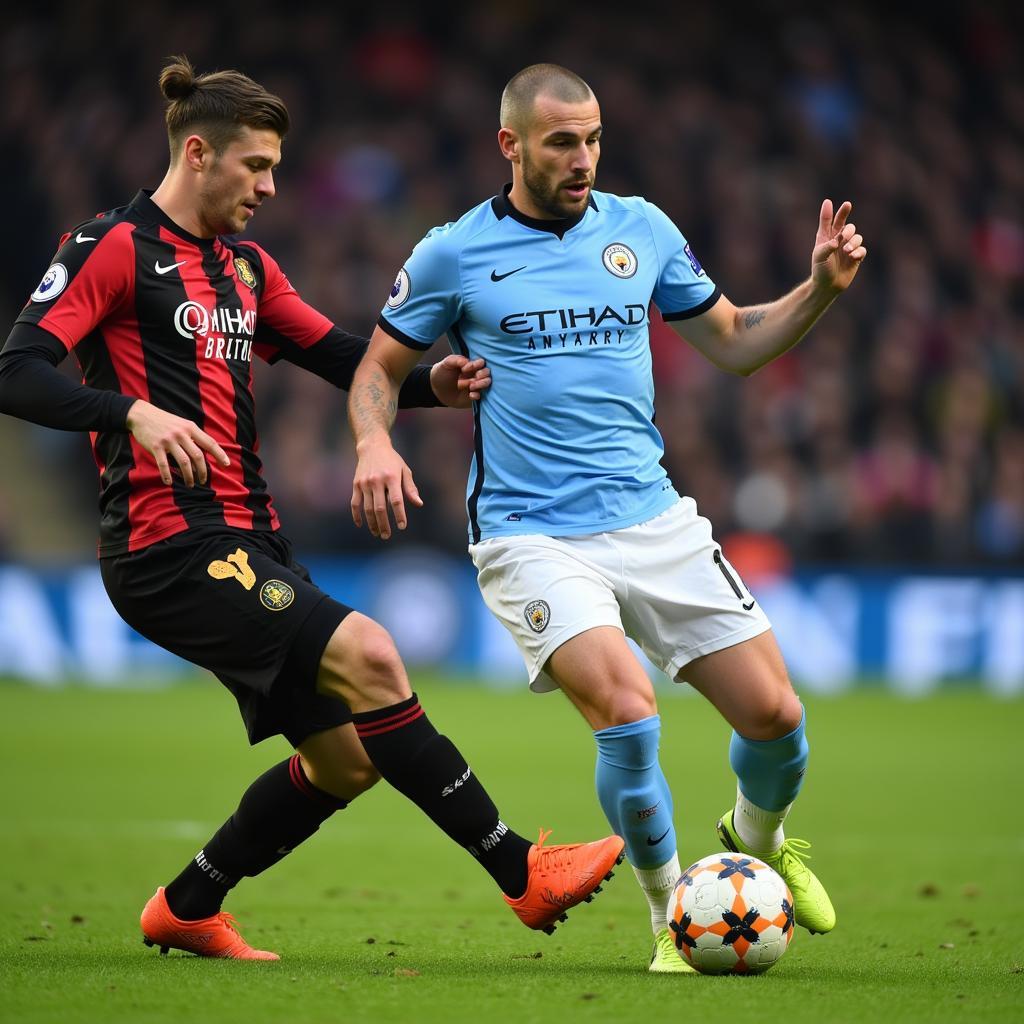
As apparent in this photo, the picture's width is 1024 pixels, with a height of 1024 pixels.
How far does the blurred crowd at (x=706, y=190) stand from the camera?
1653cm

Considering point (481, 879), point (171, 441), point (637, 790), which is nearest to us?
point (171, 441)

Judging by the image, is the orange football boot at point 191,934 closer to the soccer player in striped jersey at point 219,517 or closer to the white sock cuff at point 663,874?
the soccer player in striped jersey at point 219,517

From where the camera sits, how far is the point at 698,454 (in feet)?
54.1

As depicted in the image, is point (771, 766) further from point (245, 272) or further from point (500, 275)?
point (245, 272)

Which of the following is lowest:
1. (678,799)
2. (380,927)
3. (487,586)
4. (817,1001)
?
(678,799)

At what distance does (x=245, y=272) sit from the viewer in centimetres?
538

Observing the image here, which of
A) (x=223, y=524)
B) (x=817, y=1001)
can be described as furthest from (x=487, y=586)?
(x=817, y=1001)

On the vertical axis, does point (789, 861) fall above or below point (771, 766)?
below

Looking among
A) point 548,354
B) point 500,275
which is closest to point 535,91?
point 500,275

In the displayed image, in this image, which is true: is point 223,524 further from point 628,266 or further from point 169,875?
point 169,875

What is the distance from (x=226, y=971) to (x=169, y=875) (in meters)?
2.68

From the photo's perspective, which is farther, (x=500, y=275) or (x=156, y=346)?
(x=500, y=275)

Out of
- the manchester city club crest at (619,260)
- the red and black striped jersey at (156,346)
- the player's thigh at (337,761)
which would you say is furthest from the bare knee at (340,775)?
the manchester city club crest at (619,260)

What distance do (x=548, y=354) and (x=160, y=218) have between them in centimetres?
126
